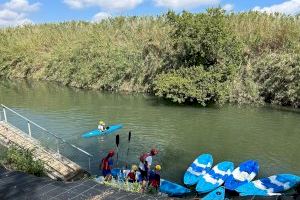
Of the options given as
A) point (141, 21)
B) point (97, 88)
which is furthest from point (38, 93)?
point (141, 21)

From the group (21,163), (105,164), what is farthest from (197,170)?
(21,163)

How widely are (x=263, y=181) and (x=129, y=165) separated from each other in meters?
5.64

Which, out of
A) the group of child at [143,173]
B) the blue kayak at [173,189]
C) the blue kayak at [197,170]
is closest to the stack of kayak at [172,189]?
the blue kayak at [173,189]

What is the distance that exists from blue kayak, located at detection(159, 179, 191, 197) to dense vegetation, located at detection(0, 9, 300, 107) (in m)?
14.4

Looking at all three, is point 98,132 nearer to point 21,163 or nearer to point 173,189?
point 173,189

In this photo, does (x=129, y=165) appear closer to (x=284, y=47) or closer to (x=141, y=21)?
(x=284, y=47)

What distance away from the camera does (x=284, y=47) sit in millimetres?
32094

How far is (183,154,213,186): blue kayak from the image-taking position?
15.1 meters

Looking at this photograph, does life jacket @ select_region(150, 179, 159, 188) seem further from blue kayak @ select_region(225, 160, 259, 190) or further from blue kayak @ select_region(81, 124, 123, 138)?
blue kayak @ select_region(81, 124, 123, 138)

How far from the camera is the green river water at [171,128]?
18.2 metres

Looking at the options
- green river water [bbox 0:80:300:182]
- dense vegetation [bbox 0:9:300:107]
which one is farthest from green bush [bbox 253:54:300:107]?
green river water [bbox 0:80:300:182]

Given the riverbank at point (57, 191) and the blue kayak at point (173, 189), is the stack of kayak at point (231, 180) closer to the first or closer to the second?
the blue kayak at point (173, 189)

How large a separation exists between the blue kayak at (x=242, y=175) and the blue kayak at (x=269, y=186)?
388 millimetres

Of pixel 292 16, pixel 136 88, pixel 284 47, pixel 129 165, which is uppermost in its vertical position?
pixel 292 16
